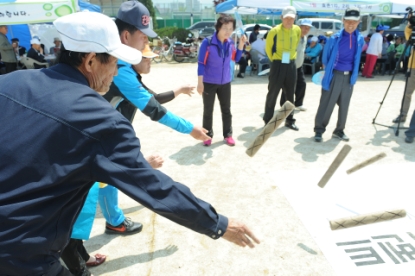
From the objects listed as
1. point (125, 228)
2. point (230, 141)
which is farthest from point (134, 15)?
point (230, 141)

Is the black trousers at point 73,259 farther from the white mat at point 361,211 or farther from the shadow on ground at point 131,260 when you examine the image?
the white mat at point 361,211

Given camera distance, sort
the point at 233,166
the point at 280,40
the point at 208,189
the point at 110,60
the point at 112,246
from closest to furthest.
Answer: the point at 110,60, the point at 112,246, the point at 208,189, the point at 233,166, the point at 280,40

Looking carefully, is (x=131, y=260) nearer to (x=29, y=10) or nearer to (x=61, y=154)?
(x=61, y=154)

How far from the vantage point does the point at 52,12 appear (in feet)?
27.8

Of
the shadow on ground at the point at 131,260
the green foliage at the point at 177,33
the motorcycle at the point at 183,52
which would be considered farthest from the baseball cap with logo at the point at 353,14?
the green foliage at the point at 177,33

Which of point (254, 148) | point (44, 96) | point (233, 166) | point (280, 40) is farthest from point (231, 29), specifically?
point (44, 96)

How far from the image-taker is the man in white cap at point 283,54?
5.23 metres

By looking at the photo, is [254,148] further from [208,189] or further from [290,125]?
[290,125]

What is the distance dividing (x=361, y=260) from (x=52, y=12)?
910cm

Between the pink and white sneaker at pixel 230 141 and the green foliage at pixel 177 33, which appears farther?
the green foliage at pixel 177 33

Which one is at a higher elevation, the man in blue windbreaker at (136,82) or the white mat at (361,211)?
the man in blue windbreaker at (136,82)

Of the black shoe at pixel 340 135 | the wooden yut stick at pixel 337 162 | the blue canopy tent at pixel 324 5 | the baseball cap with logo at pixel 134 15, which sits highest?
the blue canopy tent at pixel 324 5

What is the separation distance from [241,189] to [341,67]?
2558 mm

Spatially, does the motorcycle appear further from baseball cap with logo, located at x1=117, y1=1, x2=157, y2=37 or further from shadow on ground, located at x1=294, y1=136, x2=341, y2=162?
baseball cap with logo, located at x1=117, y1=1, x2=157, y2=37
